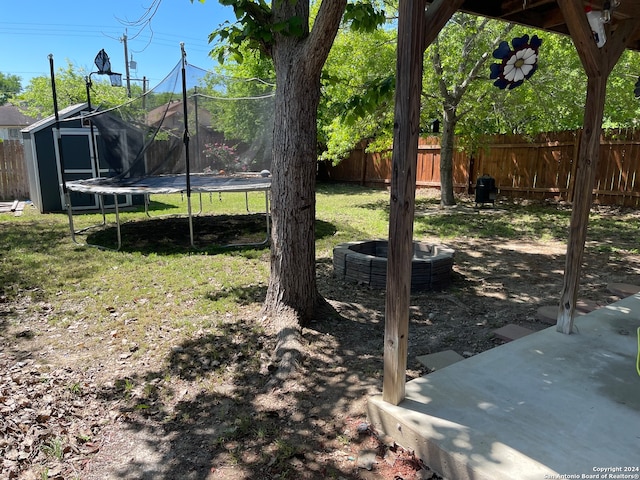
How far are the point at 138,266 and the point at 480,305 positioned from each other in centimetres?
405

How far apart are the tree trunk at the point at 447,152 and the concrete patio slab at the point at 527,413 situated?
7853mm

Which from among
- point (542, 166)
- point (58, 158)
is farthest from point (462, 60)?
point (58, 158)

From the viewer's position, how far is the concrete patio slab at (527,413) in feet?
6.13

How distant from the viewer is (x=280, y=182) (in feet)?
11.3

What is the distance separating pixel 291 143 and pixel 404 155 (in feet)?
4.97

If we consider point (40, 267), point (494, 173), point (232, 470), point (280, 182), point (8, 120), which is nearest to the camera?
point (232, 470)

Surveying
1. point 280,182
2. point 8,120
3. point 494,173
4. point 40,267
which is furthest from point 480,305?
point 8,120

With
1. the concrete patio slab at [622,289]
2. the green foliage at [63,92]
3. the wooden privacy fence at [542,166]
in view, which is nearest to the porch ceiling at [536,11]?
the concrete patio slab at [622,289]

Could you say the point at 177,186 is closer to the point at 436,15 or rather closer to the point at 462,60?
the point at 436,15

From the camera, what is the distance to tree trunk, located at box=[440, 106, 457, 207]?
33.1 feet

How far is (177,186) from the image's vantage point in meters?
6.58

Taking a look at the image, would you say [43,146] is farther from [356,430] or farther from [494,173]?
[494,173]

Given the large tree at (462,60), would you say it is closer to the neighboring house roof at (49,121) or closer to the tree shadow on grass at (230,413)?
the tree shadow on grass at (230,413)

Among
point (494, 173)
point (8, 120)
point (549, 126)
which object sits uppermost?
point (8, 120)
